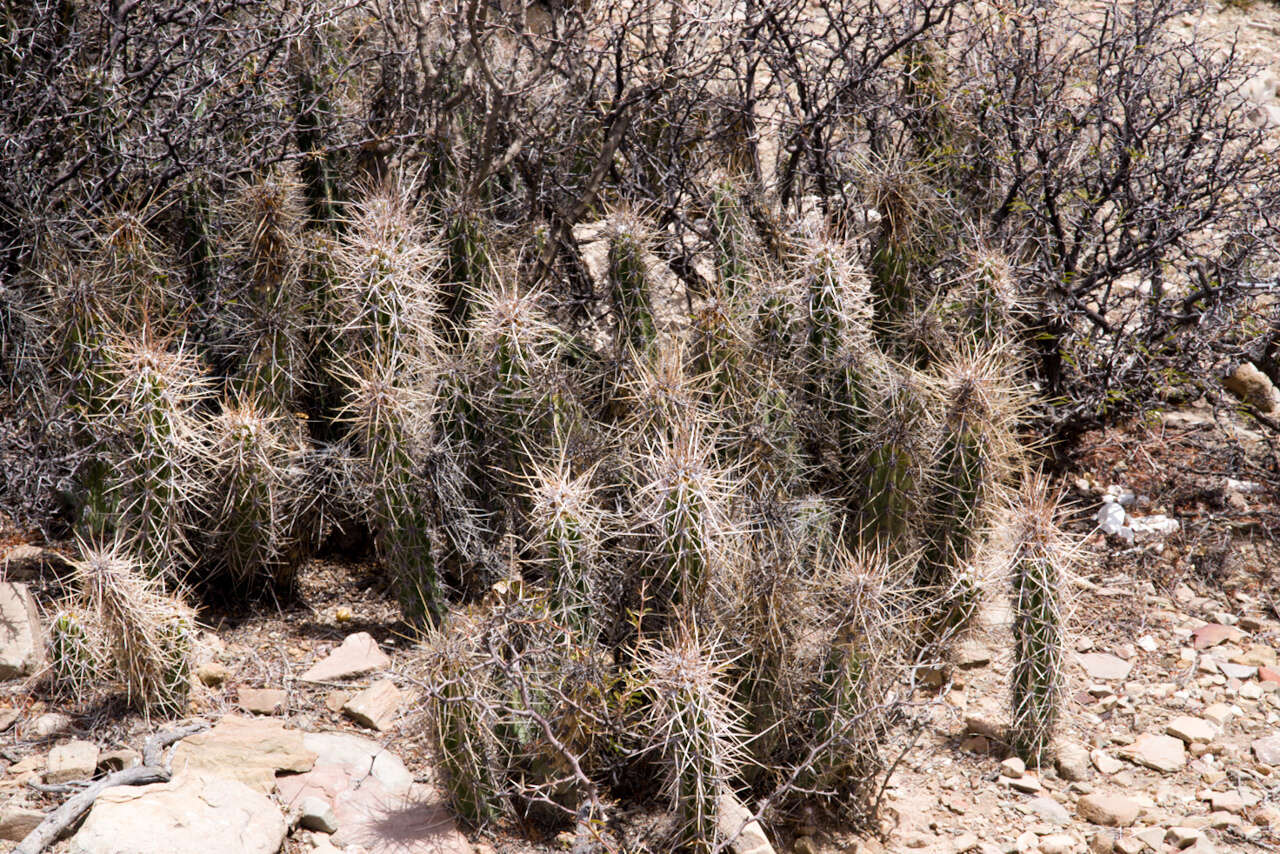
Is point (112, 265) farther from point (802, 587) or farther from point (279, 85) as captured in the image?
point (802, 587)

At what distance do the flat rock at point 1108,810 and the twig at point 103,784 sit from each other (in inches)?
123

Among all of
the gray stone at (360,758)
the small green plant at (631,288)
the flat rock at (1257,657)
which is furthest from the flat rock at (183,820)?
the flat rock at (1257,657)

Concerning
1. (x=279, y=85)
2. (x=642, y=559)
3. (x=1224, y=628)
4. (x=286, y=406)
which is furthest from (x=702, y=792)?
(x=279, y=85)

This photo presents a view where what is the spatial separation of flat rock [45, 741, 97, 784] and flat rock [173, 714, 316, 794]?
0.28 m

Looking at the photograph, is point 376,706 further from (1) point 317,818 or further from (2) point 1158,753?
(2) point 1158,753

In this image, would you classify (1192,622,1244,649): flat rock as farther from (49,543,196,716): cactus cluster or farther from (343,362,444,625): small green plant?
(49,543,196,716): cactus cluster

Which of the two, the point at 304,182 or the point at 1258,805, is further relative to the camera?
the point at 304,182

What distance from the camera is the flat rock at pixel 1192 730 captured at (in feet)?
14.6

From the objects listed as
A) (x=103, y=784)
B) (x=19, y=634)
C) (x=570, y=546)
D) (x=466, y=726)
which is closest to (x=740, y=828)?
(x=466, y=726)

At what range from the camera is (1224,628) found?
505 centimetres

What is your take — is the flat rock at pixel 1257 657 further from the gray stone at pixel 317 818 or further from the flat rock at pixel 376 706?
the gray stone at pixel 317 818

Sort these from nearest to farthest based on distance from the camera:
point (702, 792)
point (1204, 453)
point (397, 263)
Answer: point (702, 792) < point (397, 263) < point (1204, 453)

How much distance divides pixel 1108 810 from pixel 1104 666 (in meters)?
0.92

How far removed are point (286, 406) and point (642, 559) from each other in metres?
1.79
